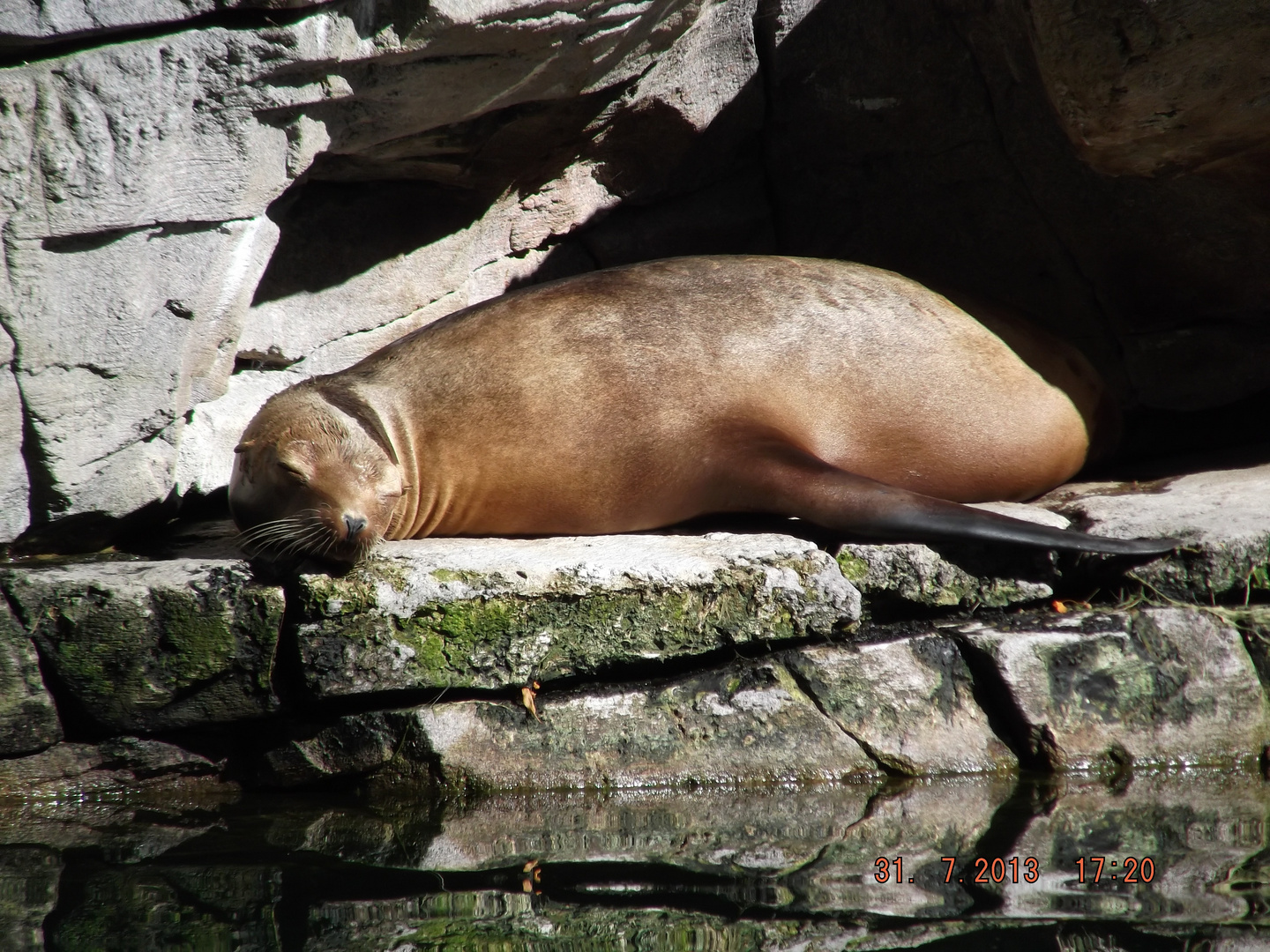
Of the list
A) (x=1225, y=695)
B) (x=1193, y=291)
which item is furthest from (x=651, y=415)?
(x=1193, y=291)

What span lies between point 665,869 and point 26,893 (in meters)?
1.25

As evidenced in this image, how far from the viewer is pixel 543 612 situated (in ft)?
10.5

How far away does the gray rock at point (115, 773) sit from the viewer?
3.09 meters

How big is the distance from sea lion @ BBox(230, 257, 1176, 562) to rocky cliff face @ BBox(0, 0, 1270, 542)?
56 centimetres

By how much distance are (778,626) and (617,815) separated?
2.47 feet

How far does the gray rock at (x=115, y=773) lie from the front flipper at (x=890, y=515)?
68.9 inches

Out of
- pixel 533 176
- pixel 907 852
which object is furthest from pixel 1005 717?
pixel 533 176

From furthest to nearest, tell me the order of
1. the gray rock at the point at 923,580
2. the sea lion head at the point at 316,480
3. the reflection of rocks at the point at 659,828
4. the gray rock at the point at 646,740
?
the gray rock at the point at 923,580 < the sea lion head at the point at 316,480 < the gray rock at the point at 646,740 < the reflection of rocks at the point at 659,828

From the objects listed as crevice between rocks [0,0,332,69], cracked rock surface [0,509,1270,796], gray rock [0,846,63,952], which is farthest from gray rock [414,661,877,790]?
crevice between rocks [0,0,332,69]

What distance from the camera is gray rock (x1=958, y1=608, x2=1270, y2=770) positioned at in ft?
10.3

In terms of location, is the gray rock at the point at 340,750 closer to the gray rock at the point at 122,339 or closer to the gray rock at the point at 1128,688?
the gray rock at the point at 122,339

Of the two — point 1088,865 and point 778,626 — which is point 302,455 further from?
point 1088,865

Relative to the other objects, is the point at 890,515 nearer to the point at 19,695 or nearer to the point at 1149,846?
the point at 1149,846
